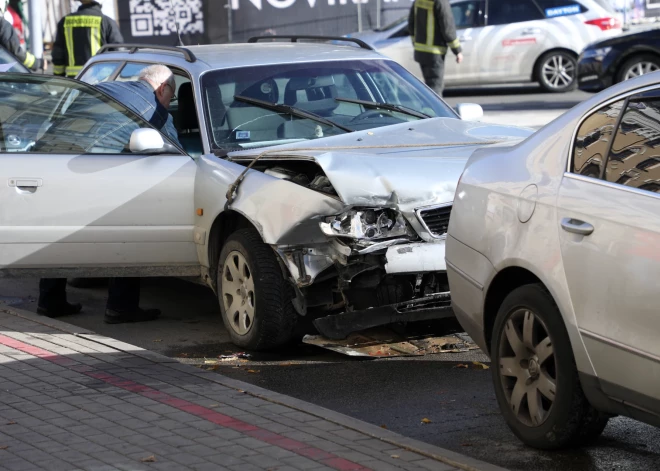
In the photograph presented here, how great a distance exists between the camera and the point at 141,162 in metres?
7.43

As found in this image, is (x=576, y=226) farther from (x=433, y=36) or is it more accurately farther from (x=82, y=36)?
(x=433, y=36)

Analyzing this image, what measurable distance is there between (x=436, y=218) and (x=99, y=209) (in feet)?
7.15

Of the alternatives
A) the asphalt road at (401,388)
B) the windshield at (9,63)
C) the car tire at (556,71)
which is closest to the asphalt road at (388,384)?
the asphalt road at (401,388)

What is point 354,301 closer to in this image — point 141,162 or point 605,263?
point 141,162

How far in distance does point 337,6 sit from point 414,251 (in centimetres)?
1792

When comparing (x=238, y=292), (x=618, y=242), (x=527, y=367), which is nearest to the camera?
(x=618, y=242)

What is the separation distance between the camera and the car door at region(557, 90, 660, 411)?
410cm

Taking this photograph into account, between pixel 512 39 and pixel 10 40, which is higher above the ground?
pixel 10 40

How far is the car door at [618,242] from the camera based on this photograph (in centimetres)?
410

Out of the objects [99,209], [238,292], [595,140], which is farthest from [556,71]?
[595,140]

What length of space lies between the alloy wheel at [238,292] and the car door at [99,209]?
0.40 meters

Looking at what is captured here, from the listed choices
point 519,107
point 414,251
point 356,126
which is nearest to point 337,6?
point 519,107

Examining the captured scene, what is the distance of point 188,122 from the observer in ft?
26.6

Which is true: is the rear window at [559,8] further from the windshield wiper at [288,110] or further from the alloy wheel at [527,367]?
the alloy wheel at [527,367]
